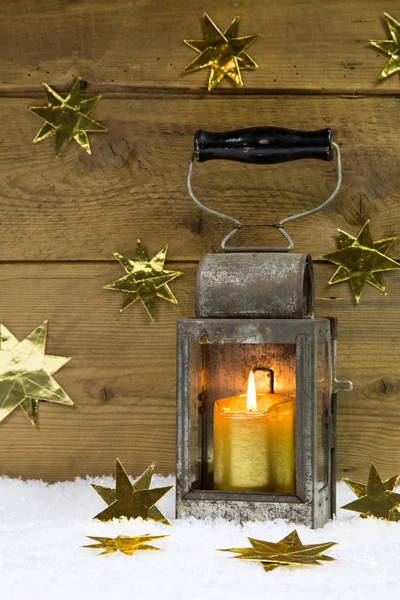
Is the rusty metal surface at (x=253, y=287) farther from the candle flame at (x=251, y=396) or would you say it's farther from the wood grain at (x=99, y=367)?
the wood grain at (x=99, y=367)

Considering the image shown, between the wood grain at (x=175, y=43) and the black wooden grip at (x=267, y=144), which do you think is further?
the wood grain at (x=175, y=43)

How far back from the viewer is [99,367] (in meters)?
1.15

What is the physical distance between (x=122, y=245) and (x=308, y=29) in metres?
0.39

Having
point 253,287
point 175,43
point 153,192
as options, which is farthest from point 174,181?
point 253,287

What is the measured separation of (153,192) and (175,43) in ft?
0.67

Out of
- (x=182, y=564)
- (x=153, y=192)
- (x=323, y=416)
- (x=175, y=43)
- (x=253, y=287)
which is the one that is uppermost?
(x=175, y=43)

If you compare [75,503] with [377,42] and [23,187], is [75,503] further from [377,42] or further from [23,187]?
[377,42]

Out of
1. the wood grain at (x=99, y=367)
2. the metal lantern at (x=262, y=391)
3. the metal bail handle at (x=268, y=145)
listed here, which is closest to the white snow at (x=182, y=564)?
the metal lantern at (x=262, y=391)

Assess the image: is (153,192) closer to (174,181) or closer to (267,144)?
(174,181)

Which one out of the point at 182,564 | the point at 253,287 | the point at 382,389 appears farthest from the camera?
the point at 382,389

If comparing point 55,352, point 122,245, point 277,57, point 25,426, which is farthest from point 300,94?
point 25,426

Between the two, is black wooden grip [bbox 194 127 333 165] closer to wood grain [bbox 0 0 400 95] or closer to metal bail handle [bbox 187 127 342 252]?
metal bail handle [bbox 187 127 342 252]

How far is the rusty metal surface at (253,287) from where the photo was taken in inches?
35.5

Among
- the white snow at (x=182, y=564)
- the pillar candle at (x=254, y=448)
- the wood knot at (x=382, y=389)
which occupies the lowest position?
the white snow at (x=182, y=564)
